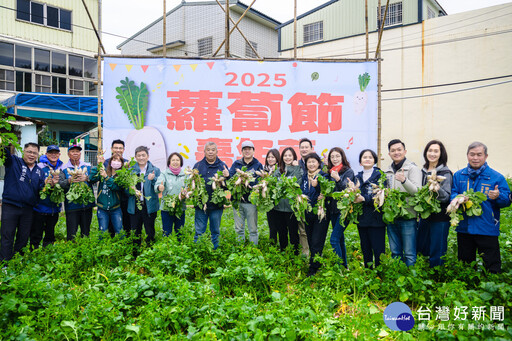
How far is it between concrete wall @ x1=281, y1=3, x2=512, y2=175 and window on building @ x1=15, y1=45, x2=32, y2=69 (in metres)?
14.3

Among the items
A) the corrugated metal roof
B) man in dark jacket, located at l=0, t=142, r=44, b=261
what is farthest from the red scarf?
the corrugated metal roof

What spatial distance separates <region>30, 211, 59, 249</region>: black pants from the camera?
557 centimetres

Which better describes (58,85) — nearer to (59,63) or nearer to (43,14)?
(59,63)

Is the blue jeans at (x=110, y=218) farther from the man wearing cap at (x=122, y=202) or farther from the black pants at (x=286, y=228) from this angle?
the black pants at (x=286, y=228)

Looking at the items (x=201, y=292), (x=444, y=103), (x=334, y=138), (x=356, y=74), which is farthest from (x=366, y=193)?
(x=444, y=103)

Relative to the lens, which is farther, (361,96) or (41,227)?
(361,96)

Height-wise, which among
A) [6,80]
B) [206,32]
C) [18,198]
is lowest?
[18,198]

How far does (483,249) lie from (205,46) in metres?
17.8

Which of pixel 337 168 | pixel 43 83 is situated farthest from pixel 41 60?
pixel 337 168

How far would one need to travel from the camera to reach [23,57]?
15.5 m

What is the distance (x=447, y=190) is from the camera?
412cm

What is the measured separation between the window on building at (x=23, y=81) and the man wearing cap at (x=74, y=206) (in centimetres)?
1278

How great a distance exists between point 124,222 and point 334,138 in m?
4.29

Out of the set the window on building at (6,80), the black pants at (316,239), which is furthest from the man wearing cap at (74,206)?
the window on building at (6,80)
